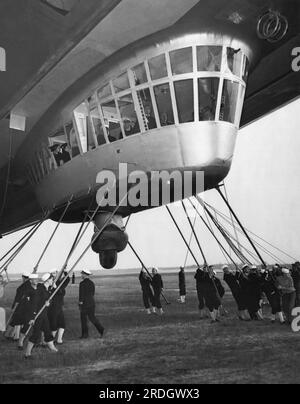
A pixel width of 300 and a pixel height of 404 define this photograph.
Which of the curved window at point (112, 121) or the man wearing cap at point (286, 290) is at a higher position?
the curved window at point (112, 121)

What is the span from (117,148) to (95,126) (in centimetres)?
133

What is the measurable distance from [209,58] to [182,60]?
2.79 feet

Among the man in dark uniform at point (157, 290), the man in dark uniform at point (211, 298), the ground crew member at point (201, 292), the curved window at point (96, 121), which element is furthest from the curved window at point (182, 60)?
the man in dark uniform at point (157, 290)

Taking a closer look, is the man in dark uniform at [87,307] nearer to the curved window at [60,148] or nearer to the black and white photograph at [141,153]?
the black and white photograph at [141,153]

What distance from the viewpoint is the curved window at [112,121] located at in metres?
12.6

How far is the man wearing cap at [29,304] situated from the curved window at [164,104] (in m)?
6.19

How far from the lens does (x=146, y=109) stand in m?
12.1

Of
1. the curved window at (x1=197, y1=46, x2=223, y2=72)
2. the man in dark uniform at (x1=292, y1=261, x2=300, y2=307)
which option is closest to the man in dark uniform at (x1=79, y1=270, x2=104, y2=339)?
the curved window at (x1=197, y1=46, x2=223, y2=72)

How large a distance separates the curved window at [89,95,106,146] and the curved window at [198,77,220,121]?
3.49m

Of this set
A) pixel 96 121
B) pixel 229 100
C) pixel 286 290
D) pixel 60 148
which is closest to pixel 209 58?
pixel 229 100

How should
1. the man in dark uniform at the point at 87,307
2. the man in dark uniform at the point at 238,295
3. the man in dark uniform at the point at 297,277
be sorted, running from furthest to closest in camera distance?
the man in dark uniform at the point at 297,277
the man in dark uniform at the point at 238,295
the man in dark uniform at the point at 87,307
